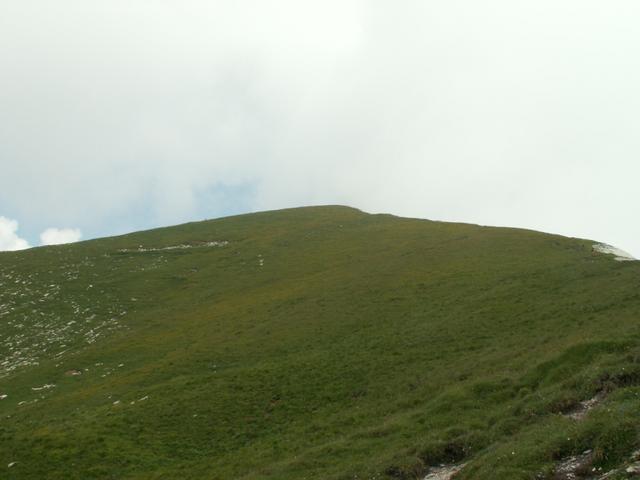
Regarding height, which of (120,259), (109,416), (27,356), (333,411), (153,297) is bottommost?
(333,411)

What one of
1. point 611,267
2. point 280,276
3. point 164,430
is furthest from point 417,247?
point 164,430

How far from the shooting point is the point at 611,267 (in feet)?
151

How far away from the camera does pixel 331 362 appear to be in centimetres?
3956

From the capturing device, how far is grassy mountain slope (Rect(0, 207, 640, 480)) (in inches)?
925

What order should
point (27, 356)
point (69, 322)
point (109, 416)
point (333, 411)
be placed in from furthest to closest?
point (69, 322) → point (27, 356) → point (109, 416) → point (333, 411)

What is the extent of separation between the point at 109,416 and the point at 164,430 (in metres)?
4.36

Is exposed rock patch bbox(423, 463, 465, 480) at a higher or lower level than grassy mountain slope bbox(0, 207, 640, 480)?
lower

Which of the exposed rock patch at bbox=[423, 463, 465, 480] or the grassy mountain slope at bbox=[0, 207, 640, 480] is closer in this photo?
the exposed rock patch at bbox=[423, 463, 465, 480]

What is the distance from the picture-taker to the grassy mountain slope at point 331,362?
2348cm

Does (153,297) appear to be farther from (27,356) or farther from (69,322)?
(27,356)

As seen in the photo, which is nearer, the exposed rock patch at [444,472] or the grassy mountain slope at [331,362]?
the exposed rock patch at [444,472]

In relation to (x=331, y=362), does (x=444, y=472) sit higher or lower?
lower

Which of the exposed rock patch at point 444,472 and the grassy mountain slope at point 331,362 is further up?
the grassy mountain slope at point 331,362

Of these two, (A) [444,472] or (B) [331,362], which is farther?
(B) [331,362]
